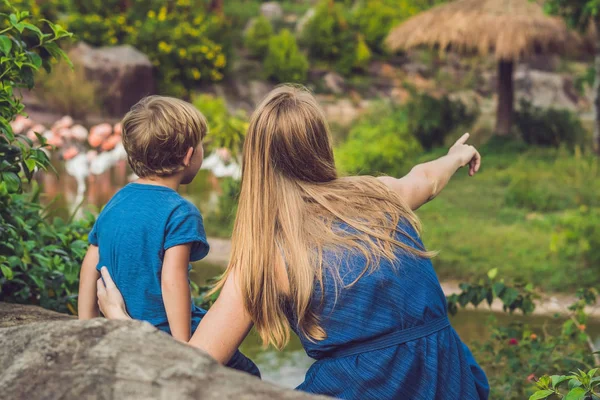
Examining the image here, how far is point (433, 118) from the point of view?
1157cm

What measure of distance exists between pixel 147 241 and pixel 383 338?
60 cm

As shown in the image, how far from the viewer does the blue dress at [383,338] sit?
5.64 feet

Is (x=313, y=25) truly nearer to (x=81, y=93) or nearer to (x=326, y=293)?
(x=81, y=93)

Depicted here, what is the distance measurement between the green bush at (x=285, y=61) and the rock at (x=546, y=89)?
15.4 feet

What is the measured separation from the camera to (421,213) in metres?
7.89

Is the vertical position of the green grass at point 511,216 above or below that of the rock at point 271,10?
below

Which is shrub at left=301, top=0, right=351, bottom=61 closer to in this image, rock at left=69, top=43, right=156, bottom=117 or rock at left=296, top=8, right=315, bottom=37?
rock at left=296, top=8, right=315, bottom=37

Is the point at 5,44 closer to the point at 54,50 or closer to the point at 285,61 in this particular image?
the point at 54,50

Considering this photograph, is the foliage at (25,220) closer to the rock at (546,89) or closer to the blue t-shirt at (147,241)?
the blue t-shirt at (147,241)

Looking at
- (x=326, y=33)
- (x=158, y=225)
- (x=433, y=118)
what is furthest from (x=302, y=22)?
(x=158, y=225)

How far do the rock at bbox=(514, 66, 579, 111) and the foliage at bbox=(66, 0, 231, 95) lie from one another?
6369 mm

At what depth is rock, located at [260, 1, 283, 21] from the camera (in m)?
20.7

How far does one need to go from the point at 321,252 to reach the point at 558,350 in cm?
241

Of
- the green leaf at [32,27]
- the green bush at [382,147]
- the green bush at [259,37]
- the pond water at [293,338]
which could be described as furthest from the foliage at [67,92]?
the green leaf at [32,27]
